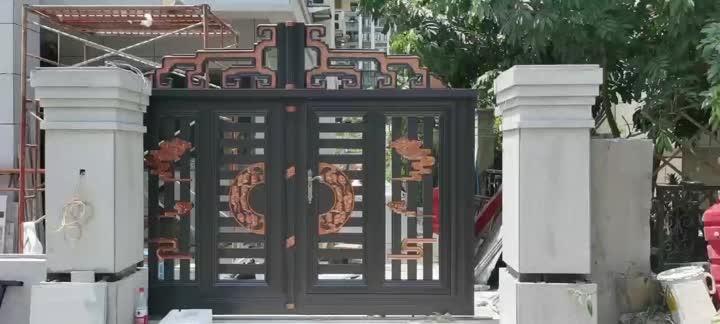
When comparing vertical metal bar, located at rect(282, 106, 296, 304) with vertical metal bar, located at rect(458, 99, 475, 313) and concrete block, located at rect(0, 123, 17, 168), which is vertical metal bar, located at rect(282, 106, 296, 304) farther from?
concrete block, located at rect(0, 123, 17, 168)

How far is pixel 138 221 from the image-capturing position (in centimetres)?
511

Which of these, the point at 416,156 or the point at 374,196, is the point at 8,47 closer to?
the point at 374,196

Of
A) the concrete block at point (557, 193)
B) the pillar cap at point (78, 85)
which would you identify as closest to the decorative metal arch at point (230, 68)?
the pillar cap at point (78, 85)

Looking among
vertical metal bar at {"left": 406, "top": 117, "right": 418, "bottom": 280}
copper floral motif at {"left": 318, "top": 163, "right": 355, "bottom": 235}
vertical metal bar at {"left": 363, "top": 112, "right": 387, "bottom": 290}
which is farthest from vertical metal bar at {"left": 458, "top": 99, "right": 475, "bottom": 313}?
copper floral motif at {"left": 318, "top": 163, "right": 355, "bottom": 235}

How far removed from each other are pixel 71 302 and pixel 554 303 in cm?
335

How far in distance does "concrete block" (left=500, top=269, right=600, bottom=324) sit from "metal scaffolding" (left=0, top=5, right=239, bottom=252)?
457 cm

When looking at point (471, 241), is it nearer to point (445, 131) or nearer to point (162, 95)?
point (445, 131)

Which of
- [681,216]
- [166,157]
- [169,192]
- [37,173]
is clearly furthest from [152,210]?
[681,216]

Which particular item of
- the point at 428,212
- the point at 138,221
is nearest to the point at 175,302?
the point at 138,221

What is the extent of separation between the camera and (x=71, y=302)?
4.64 meters

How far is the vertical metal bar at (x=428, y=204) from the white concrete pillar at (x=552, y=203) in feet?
2.90

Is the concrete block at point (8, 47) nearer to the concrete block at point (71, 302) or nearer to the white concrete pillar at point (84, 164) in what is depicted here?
the white concrete pillar at point (84, 164)

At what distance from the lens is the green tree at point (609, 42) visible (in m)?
5.99

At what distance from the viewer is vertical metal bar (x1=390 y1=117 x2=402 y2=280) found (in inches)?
211
